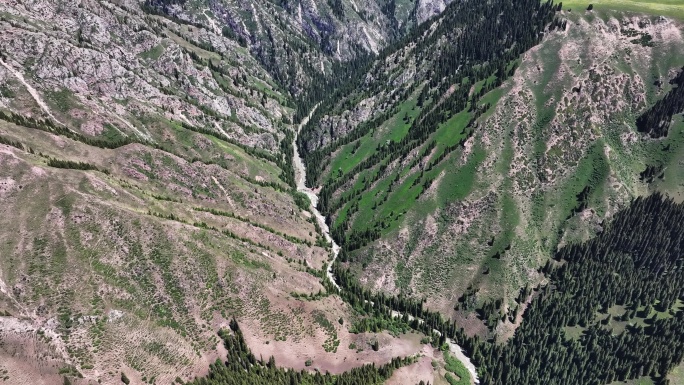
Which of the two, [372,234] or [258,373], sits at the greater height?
[372,234]

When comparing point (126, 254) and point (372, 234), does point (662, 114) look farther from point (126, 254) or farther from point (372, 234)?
point (126, 254)

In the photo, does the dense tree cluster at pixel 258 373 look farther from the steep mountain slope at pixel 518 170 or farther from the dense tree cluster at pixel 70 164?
the dense tree cluster at pixel 70 164

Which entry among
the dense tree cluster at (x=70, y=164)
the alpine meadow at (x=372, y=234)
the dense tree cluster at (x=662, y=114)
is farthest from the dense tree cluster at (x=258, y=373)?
the dense tree cluster at (x=662, y=114)

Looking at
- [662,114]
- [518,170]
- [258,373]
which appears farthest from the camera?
[662,114]

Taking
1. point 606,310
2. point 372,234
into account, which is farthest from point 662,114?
point 372,234

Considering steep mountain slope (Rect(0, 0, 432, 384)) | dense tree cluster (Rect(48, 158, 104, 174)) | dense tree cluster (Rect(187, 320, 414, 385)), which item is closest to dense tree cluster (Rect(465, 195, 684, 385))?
steep mountain slope (Rect(0, 0, 432, 384))
